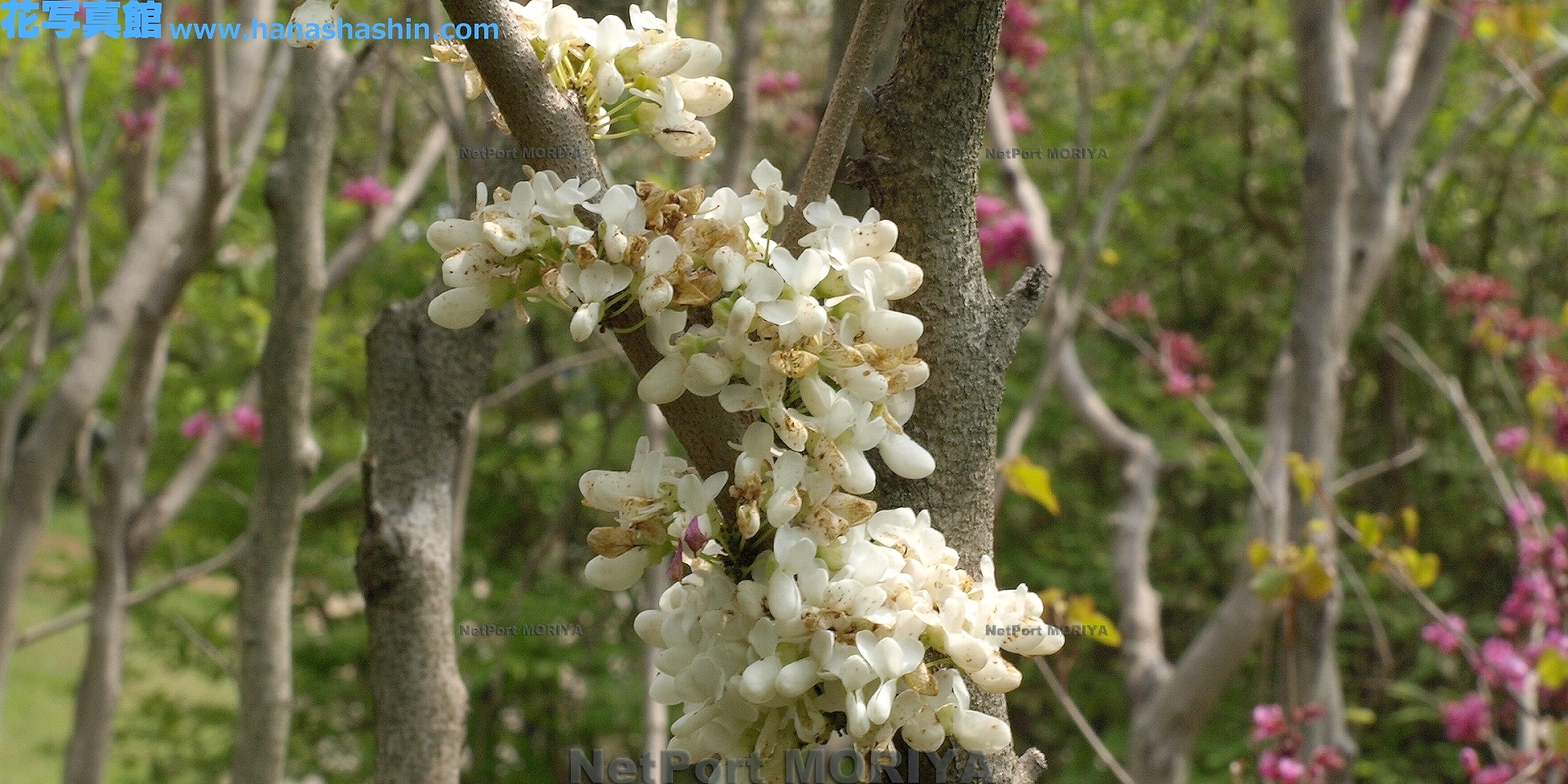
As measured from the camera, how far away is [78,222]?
3.16 metres

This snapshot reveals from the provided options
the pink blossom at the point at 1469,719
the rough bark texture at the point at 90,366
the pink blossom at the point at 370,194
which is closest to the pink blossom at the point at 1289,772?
the pink blossom at the point at 1469,719

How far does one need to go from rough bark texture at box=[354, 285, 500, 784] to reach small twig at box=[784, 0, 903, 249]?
0.78m

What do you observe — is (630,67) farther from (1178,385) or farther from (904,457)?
(1178,385)

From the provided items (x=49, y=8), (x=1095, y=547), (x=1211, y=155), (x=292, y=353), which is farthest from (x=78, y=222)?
(x=1211, y=155)

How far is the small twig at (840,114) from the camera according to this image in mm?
934

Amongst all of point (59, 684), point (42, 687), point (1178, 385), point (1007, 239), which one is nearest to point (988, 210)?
point (1007, 239)

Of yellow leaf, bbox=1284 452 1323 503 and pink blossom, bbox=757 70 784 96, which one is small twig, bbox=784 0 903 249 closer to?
yellow leaf, bbox=1284 452 1323 503

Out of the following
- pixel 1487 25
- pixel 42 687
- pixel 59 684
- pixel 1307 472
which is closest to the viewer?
pixel 1307 472

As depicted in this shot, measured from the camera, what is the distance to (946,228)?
985 millimetres

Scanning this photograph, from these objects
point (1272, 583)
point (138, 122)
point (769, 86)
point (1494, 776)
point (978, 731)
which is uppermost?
point (769, 86)

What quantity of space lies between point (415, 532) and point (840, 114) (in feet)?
2.98

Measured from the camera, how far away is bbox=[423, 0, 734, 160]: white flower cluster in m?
0.92

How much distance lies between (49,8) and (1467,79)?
17.6ft

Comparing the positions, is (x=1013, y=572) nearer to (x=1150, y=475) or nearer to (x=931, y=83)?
(x=1150, y=475)
